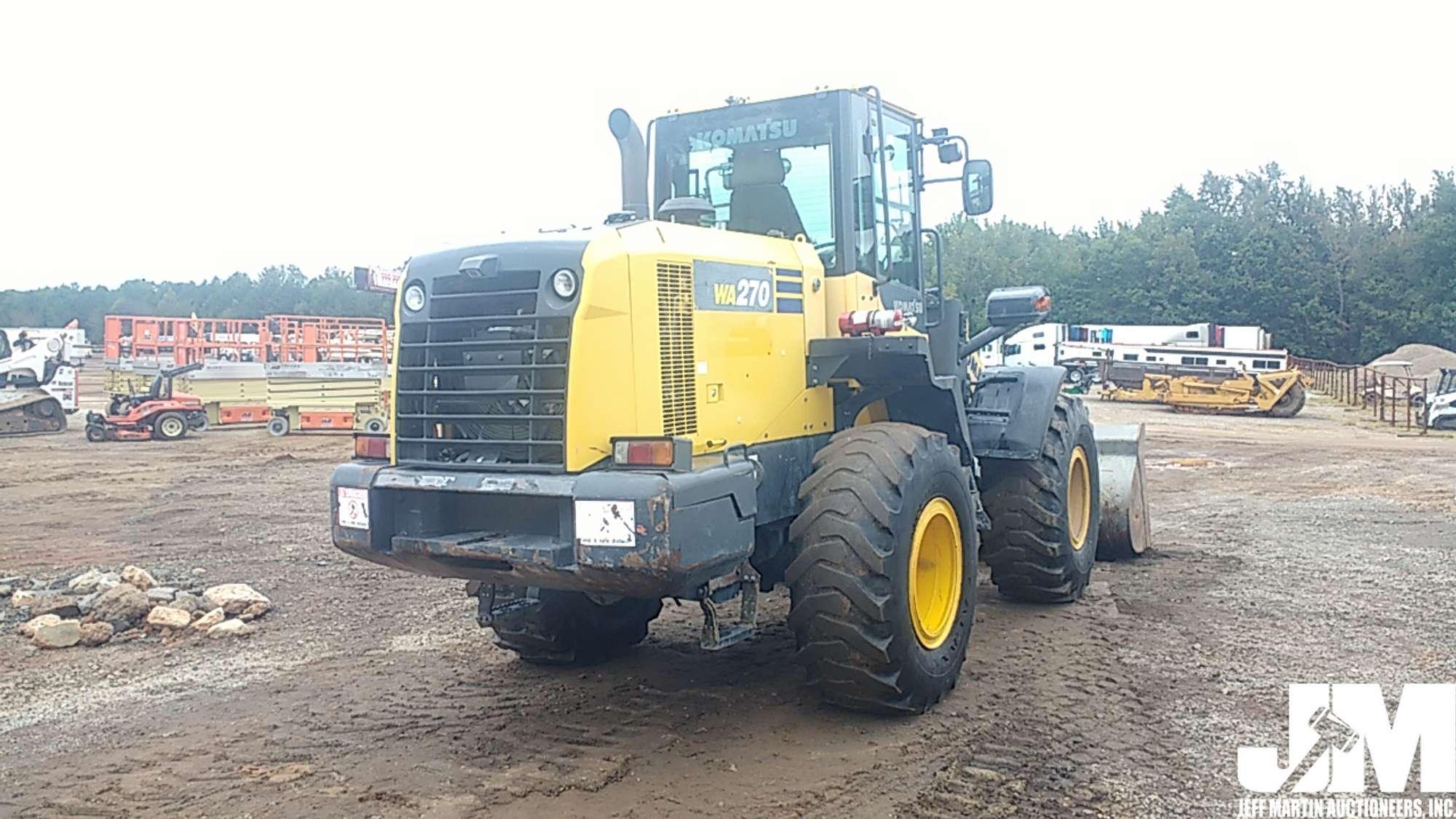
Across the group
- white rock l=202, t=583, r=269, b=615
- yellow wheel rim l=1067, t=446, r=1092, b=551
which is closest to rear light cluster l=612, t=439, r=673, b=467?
yellow wheel rim l=1067, t=446, r=1092, b=551

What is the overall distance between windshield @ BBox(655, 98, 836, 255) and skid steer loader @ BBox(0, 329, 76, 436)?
24209 mm

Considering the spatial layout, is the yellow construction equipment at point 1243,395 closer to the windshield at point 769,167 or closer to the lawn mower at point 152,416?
the lawn mower at point 152,416

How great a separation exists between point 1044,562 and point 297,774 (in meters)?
4.72

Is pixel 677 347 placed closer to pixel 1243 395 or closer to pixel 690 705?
pixel 690 705

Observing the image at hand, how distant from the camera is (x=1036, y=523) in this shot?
24.3ft

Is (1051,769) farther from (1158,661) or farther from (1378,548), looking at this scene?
(1378,548)

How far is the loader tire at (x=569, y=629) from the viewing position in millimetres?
6266

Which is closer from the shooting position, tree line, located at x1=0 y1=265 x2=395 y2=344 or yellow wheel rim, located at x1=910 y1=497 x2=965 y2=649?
yellow wheel rim, located at x1=910 y1=497 x2=965 y2=649

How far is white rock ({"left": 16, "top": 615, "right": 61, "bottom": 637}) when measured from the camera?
751cm

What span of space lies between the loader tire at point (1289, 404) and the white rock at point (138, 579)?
29.7m

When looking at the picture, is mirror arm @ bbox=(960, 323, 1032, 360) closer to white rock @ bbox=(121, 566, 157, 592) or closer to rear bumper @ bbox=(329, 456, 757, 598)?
rear bumper @ bbox=(329, 456, 757, 598)

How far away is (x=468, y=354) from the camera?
5207 millimetres

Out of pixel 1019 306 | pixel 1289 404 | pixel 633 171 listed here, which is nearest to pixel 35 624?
pixel 633 171

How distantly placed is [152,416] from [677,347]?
22.2 meters
